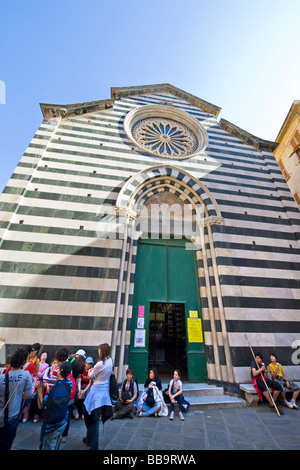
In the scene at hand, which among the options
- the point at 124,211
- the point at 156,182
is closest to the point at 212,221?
the point at 156,182

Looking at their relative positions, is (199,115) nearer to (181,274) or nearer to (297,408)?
(181,274)

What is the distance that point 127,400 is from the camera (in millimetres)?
3939

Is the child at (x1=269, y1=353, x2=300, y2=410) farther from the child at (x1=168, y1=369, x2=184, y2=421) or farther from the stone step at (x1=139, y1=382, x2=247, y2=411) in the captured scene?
the child at (x1=168, y1=369, x2=184, y2=421)

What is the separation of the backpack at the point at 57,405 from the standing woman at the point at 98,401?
439 millimetres

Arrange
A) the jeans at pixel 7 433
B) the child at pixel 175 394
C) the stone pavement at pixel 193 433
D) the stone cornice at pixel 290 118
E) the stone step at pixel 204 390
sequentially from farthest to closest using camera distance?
1. the stone cornice at pixel 290 118
2. the stone step at pixel 204 390
3. the child at pixel 175 394
4. the stone pavement at pixel 193 433
5. the jeans at pixel 7 433

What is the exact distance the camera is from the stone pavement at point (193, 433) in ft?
9.51

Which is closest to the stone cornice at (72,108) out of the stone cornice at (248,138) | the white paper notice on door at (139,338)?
the stone cornice at (248,138)

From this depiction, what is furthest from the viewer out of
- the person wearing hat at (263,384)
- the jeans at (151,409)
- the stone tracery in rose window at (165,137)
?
the stone tracery in rose window at (165,137)

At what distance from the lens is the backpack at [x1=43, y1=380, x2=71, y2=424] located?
226cm

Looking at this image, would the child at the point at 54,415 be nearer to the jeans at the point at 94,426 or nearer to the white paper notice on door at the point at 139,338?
the jeans at the point at 94,426

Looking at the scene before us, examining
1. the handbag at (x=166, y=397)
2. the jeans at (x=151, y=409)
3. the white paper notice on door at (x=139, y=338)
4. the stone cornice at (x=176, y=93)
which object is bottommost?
the jeans at (x=151, y=409)

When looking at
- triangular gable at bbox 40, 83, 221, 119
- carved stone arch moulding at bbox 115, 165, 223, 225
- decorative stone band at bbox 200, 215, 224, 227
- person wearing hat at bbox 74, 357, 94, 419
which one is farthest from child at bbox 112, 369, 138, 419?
triangular gable at bbox 40, 83, 221, 119
